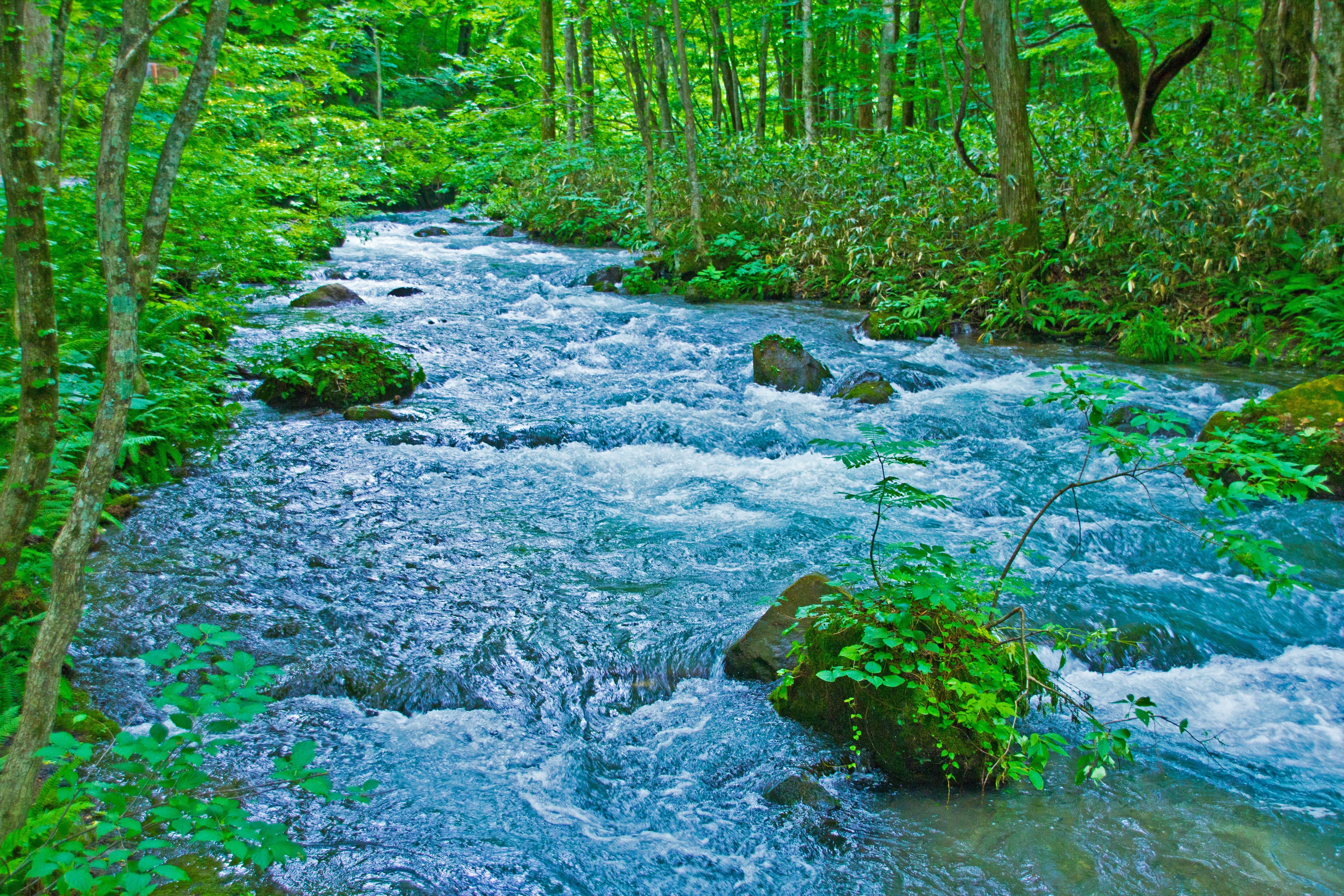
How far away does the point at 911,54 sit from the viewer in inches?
708

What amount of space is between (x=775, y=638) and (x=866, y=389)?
4.95m

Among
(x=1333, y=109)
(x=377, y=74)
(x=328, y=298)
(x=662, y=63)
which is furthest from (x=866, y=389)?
(x=377, y=74)

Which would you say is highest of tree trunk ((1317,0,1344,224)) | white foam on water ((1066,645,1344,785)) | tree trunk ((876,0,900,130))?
tree trunk ((876,0,900,130))

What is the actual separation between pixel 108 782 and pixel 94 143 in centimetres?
578

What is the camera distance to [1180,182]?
31.0ft

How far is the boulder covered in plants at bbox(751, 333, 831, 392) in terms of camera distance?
8570 mm

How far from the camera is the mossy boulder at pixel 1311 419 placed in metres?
5.48

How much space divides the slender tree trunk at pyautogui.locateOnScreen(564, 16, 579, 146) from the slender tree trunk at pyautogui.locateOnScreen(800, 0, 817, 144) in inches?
204

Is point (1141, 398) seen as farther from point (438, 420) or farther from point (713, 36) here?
point (713, 36)

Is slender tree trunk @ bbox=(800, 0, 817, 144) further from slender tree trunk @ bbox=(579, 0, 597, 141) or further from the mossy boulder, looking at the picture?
the mossy boulder

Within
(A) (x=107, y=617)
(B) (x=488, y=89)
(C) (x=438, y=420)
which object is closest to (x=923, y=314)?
(C) (x=438, y=420)

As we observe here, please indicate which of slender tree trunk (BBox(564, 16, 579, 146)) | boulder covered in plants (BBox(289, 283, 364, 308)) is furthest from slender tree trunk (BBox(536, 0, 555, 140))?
boulder covered in plants (BBox(289, 283, 364, 308))

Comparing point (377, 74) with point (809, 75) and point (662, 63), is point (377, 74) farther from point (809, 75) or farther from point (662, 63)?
point (809, 75)

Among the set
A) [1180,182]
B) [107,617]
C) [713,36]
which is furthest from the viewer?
[713,36]
